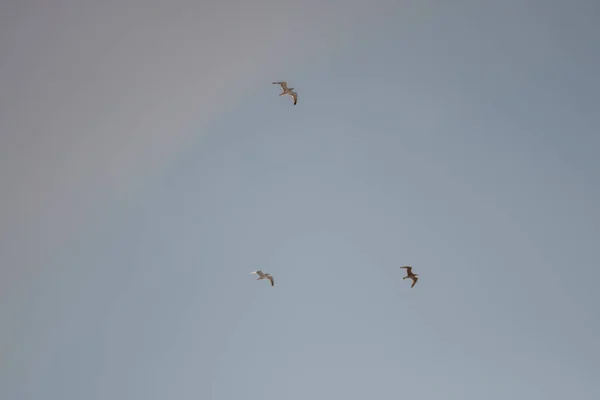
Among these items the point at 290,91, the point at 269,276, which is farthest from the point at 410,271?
the point at 290,91

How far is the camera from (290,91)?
470ft

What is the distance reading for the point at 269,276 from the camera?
15838cm

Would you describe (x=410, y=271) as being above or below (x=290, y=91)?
below

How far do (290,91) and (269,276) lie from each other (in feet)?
134

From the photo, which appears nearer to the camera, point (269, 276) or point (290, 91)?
point (290, 91)

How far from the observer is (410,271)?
150m

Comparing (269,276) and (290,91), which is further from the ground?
(290,91)

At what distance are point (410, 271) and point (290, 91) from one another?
144ft

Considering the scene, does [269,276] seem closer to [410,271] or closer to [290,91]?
[410,271]

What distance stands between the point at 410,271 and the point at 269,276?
30.4 meters
